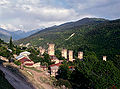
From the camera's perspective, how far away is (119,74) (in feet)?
76.1

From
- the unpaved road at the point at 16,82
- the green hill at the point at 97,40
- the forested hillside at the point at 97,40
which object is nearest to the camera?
the unpaved road at the point at 16,82

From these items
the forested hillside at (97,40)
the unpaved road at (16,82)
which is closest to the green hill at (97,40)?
the forested hillside at (97,40)

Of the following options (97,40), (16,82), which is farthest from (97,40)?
(16,82)

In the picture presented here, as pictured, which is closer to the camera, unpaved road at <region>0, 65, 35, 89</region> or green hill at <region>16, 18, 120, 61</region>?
unpaved road at <region>0, 65, 35, 89</region>

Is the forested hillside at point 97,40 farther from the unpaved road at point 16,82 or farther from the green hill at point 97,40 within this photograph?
the unpaved road at point 16,82

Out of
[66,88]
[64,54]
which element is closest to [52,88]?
[66,88]

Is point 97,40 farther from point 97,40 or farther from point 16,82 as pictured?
point 16,82

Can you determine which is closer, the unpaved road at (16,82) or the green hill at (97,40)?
the unpaved road at (16,82)

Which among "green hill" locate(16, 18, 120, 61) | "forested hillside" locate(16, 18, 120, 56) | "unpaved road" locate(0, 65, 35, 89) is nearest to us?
"unpaved road" locate(0, 65, 35, 89)

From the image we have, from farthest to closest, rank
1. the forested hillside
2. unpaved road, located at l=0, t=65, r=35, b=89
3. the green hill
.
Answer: the forested hillside, the green hill, unpaved road, located at l=0, t=65, r=35, b=89

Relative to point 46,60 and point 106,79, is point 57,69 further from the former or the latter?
point 106,79

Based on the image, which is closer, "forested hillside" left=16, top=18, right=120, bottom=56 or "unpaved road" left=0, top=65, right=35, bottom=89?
"unpaved road" left=0, top=65, right=35, bottom=89

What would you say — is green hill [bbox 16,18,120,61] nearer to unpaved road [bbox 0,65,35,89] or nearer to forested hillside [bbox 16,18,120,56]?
forested hillside [bbox 16,18,120,56]

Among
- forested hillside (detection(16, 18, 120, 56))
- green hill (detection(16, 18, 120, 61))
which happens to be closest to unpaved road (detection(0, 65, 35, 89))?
green hill (detection(16, 18, 120, 61))
